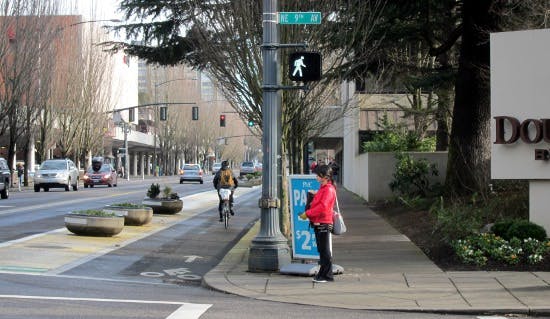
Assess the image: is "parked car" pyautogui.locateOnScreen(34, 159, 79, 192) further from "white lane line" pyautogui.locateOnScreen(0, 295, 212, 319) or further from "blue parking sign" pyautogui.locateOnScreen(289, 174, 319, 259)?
"white lane line" pyautogui.locateOnScreen(0, 295, 212, 319)

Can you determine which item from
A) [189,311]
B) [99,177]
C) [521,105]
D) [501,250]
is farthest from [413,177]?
[99,177]

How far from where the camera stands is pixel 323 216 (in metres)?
10.3

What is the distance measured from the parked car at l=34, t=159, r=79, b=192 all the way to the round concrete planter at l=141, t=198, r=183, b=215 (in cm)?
2029

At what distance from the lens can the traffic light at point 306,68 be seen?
451 inches

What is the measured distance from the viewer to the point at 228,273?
37.5 ft

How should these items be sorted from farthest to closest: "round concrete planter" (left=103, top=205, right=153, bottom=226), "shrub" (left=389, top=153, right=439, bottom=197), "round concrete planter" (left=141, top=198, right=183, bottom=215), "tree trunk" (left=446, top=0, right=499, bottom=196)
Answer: "shrub" (left=389, top=153, right=439, bottom=197) < "round concrete planter" (left=141, top=198, right=183, bottom=215) < "round concrete planter" (left=103, top=205, right=153, bottom=226) < "tree trunk" (left=446, top=0, right=499, bottom=196)

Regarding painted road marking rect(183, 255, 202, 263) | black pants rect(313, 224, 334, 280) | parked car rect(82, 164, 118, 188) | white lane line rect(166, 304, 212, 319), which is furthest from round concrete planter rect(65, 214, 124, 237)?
parked car rect(82, 164, 118, 188)

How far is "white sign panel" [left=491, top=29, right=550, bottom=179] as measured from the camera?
12.7 metres

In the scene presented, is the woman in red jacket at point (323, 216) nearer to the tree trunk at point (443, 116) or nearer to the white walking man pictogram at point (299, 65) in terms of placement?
the white walking man pictogram at point (299, 65)

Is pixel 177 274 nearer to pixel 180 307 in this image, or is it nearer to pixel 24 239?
pixel 180 307

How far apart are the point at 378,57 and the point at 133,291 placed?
1183cm

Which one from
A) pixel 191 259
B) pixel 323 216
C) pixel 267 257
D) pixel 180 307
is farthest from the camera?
pixel 191 259

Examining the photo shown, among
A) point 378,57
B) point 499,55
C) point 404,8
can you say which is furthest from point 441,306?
point 378,57

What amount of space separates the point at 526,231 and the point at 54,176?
3407cm
